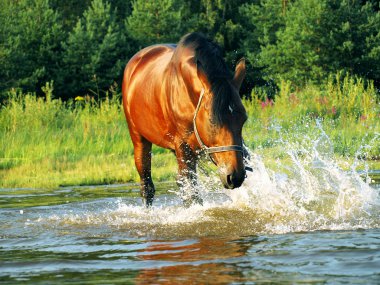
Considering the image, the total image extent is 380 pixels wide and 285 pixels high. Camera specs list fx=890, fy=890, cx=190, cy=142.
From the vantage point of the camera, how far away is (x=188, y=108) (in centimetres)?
748

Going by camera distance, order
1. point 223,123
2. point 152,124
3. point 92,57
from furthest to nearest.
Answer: point 92,57
point 152,124
point 223,123

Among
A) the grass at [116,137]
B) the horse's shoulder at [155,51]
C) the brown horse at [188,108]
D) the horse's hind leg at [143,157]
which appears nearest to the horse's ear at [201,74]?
the brown horse at [188,108]

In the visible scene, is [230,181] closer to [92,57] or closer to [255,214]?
[255,214]

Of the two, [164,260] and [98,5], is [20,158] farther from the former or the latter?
[98,5]

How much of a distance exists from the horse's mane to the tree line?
86.3 ft

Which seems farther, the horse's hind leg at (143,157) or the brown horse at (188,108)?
the horse's hind leg at (143,157)

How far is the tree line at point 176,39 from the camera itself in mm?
36438

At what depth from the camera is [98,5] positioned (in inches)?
1797

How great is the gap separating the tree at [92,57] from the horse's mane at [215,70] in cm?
3429

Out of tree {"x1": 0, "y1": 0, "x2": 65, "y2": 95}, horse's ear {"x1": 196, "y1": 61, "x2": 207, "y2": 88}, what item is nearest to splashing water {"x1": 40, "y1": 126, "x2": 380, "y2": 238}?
horse's ear {"x1": 196, "y1": 61, "x2": 207, "y2": 88}

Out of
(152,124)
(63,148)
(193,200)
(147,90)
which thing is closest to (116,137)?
(63,148)

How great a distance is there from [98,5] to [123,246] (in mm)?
40423

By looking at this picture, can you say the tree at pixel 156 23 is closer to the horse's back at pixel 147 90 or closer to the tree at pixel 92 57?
the tree at pixel 92 57

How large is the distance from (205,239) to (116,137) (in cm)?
1068
